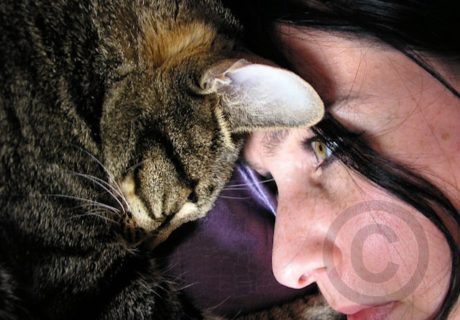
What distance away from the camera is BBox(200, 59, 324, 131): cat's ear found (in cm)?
107

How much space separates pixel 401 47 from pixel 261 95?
260 millimetres

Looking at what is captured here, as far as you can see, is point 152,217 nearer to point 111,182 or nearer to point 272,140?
point 111,182

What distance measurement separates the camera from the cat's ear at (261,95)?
3.51ft

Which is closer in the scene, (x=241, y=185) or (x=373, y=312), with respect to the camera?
(x=373, y=312)

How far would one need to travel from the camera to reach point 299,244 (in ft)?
4.20

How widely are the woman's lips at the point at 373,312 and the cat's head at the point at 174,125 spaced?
417 millimetres

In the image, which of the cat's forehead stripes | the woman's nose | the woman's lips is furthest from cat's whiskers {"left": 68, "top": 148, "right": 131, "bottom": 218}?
the woman's lips

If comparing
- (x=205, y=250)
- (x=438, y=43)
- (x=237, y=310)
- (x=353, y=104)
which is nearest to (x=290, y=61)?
(x=353, y=104)

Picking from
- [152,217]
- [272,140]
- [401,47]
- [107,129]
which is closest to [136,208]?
[152,217]

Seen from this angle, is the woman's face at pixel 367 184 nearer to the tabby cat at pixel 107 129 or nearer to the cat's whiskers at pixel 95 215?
the tabby cat at pixel 107 129

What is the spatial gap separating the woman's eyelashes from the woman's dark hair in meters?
0.04

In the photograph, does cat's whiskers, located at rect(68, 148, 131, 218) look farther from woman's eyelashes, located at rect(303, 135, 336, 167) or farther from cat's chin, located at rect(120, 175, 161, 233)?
woman's eyelashes, located at rect(303, 135, 336, 167)

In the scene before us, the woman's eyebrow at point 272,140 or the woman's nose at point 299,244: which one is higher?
the woman's eyebrow at point 272,140

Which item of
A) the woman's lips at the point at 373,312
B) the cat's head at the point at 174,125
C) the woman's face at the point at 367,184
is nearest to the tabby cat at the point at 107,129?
the cat's head at the point at 174,125
